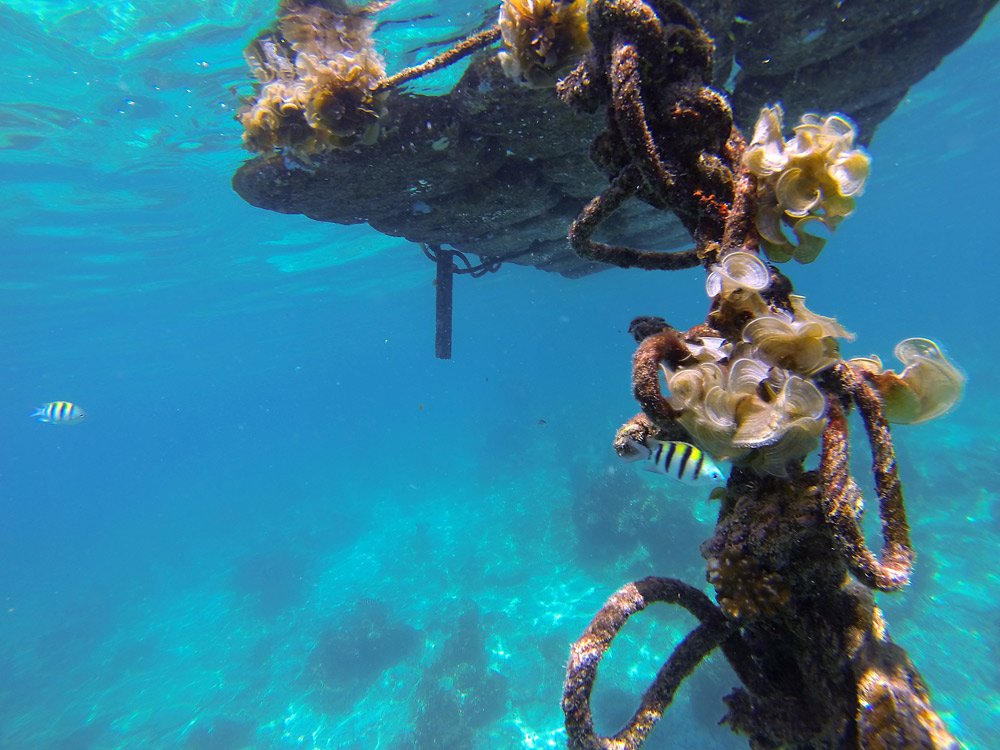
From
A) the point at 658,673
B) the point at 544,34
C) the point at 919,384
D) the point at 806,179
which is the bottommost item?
the point at 658,673

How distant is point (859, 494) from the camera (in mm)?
1348

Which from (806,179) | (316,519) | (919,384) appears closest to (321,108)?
(806,179)

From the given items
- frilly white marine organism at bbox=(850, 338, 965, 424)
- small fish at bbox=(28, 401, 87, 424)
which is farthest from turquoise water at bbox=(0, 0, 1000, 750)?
small fish at bbox=(28, 401, 87, 424)

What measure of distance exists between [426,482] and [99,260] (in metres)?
24.7

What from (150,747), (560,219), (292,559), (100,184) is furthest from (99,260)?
(560,219)

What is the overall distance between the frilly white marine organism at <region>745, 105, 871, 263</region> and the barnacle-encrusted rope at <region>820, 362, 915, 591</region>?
0.57m

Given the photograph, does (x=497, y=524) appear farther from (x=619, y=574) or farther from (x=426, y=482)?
(x=426, y=482)

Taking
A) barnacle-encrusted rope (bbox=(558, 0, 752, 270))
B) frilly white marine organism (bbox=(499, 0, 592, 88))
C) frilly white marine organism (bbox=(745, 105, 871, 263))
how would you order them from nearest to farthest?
frilly white marine organism (bbox=(745, 105, 871, 263)) → barnacle-encrusted rope (bbox=(558, 0, 752, 270)) → frilly white marine organism (bbox=(499, 0, 592, 88))

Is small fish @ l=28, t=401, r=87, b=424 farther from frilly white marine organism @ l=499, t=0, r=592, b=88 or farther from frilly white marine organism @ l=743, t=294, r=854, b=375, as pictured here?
frilly white marine organism @ l=743, t=294, r=854, b=375

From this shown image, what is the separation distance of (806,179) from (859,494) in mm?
1141

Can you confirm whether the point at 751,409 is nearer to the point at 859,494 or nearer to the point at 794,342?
the point at 794,342

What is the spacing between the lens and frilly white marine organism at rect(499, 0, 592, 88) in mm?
2773

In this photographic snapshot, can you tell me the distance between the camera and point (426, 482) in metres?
36.5

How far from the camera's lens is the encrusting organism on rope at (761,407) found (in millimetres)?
1366
